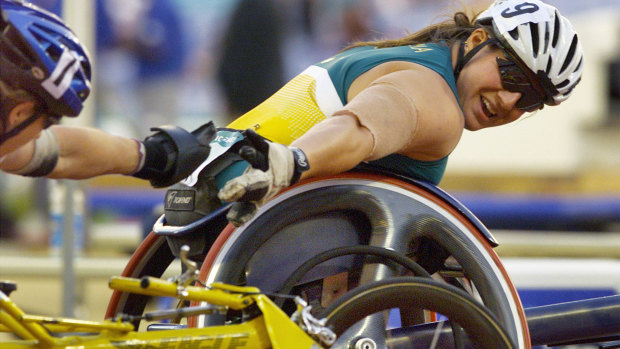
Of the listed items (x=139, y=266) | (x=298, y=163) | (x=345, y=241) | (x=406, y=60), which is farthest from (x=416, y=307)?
(x=139, y=266)

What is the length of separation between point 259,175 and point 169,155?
21 centimetres

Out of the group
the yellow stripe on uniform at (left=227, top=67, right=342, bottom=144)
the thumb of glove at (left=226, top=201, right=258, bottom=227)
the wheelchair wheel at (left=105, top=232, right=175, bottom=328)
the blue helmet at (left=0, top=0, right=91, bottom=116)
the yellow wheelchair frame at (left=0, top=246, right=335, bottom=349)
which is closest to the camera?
the blue helmet at (left=0, top=0, right=91, bottom=116)

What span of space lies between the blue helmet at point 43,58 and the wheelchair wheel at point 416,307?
85 cm

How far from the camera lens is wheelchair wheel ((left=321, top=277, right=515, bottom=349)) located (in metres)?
2.66

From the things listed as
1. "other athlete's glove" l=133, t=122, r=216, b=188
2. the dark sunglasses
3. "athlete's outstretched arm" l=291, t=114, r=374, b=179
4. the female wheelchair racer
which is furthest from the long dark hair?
"other athlete's glove" l=133, t=122, r=216, b=188

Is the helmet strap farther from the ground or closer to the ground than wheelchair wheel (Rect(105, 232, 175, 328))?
farther from the ground

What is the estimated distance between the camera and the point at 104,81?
739 centimetres

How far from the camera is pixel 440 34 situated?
3.42 meters

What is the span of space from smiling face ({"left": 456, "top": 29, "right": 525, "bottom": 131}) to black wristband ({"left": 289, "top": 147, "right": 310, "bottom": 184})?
2.59 ft

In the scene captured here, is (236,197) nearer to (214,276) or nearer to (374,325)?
(214,276)

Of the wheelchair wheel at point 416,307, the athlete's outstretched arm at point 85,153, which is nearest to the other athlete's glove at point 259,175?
the athlete's outstretched arm at point 85,153

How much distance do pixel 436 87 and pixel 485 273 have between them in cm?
55

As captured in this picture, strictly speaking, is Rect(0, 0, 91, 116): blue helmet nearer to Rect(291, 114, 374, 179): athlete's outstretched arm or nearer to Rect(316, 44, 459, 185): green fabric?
Rect(291, 114, 374, 179): athlete's outstretched arm

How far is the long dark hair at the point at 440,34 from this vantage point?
3369 millimetres
